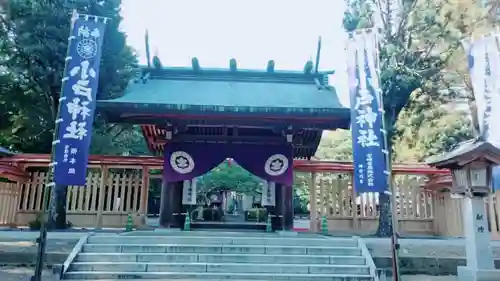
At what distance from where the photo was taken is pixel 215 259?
25.1 feet

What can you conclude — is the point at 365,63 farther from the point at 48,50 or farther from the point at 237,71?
the point at 48,50

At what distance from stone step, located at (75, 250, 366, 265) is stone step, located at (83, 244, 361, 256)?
19 cm

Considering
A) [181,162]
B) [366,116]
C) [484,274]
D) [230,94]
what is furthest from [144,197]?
[484,274]

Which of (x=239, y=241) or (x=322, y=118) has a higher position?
(x=322, y=118)

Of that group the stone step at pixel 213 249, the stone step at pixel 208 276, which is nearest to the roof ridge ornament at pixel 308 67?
the stone step at pixel 213 249

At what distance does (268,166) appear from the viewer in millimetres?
10812

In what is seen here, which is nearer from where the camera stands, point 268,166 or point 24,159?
point 268,166

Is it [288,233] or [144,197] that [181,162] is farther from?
[144,197]

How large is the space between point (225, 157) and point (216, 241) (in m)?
3.12

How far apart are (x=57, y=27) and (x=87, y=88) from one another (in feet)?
21.3

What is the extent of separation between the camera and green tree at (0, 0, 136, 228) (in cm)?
1260

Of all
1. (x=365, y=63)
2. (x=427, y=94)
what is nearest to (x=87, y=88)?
(x=365, y=63)

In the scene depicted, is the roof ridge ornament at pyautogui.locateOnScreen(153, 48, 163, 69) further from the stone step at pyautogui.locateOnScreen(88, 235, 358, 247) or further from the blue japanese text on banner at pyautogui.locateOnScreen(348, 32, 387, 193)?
the blue japanese text on banner at pyautogui.locateOnScreen(348, 32, 387, 193)

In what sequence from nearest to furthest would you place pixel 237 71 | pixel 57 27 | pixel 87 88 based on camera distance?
pixel 87 88 → pixel 237 71 → pixel 57 27
